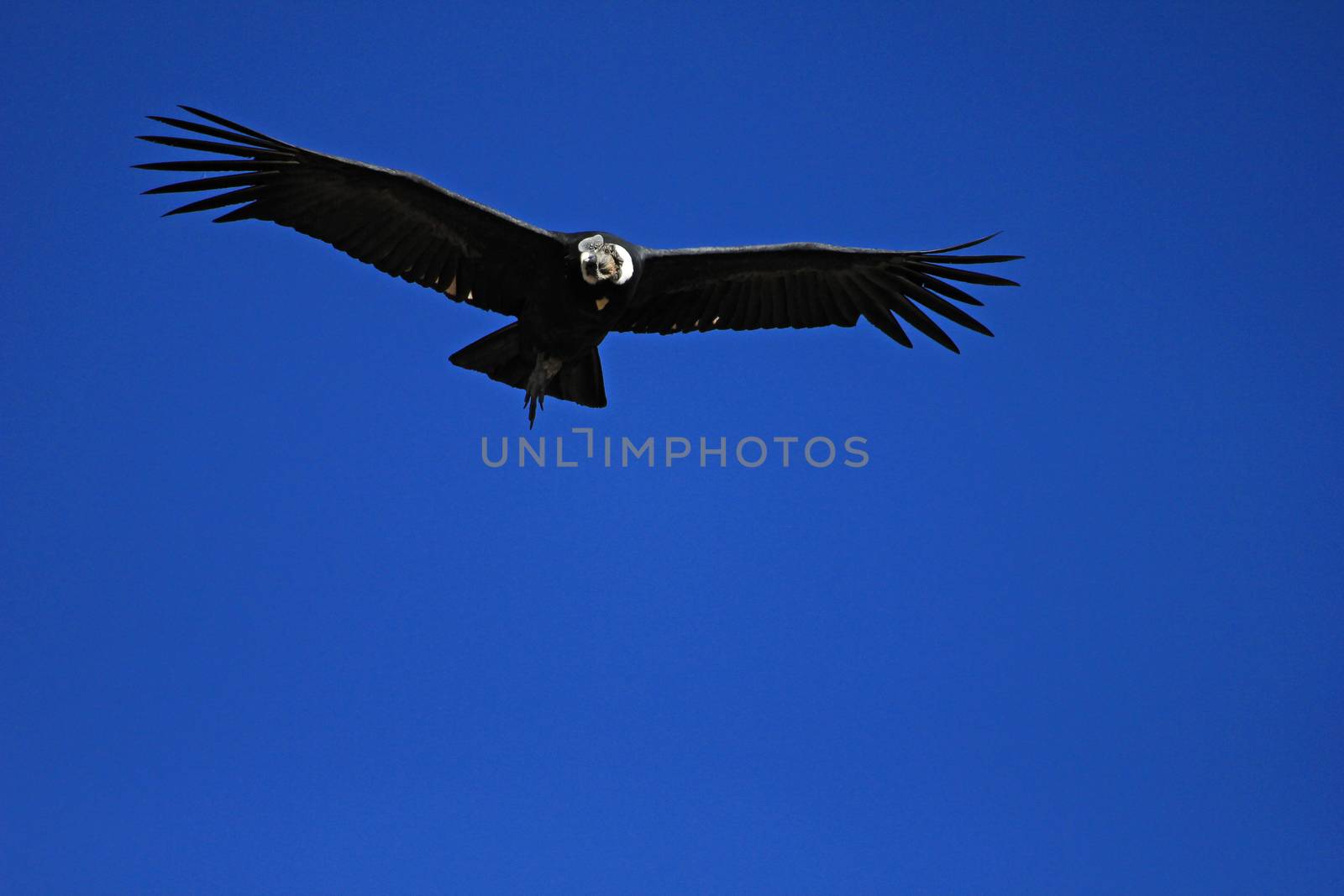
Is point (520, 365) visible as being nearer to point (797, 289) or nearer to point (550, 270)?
point (550, 270)

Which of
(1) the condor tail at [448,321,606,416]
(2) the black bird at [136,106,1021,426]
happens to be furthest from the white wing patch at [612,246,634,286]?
(1) the condor tail at [448,321,606,416]

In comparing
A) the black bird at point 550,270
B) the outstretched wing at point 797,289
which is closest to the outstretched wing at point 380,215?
the black bird at point 550,270

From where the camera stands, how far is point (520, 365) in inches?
464

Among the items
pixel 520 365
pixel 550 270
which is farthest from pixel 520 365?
pixel 550 270

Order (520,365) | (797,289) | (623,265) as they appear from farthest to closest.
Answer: (797,289) < (520,365) < (623,265)

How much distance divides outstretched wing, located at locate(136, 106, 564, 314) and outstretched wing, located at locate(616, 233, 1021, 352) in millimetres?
1072

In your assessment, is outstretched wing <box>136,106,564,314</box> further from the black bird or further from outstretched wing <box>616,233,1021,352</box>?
outstretched wing <box>616,233,1021,352</box>

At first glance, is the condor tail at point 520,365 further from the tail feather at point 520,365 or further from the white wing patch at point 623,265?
the white wing patch at point 623,265

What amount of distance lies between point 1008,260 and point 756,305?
83.9 inches

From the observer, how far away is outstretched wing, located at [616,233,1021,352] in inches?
468

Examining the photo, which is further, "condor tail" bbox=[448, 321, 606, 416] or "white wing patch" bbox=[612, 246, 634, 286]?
"condor tail" bbox=[448, 321, 606, 416]

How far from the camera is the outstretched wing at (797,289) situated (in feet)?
39.0

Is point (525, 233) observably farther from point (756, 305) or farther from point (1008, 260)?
point (1008, 260)

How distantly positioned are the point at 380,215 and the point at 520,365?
5.20ft
